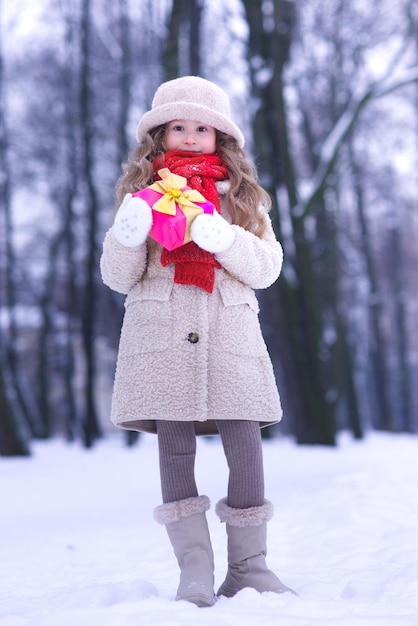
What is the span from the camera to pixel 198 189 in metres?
2.76

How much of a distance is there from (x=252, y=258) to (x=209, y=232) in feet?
0.73

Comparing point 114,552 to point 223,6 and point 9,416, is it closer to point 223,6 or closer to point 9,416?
point 9,416

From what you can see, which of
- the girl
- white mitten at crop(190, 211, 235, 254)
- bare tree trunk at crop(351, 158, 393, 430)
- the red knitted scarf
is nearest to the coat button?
the girl

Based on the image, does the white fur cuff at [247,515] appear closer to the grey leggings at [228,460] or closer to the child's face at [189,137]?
the grey leggings at [228,460]

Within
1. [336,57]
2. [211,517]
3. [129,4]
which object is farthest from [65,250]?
[211,517]

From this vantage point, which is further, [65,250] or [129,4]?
[65,250]

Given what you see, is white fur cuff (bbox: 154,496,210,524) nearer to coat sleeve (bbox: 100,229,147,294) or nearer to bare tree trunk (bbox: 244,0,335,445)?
coat sleeve (bbox: 100,229,147,294)

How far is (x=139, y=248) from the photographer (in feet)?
8.90

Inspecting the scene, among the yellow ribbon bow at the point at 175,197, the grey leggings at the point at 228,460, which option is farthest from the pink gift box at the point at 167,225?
the grey leggings at the point at 228,460

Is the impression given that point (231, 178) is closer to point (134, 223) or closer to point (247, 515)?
point (134, 223)

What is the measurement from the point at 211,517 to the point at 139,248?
2.48 meters

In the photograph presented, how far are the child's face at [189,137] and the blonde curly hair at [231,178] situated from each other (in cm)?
6

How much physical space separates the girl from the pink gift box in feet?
0.09

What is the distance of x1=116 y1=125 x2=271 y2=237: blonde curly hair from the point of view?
285 centimetres
